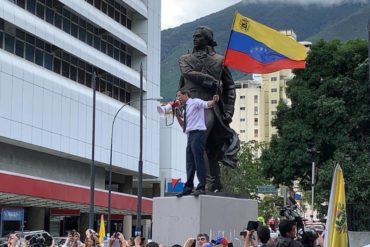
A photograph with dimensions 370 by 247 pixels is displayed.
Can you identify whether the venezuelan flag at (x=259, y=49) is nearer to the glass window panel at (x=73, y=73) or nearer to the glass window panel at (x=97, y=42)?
the glass window panel at (x=73, y=73)

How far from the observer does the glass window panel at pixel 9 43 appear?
42.8 metres

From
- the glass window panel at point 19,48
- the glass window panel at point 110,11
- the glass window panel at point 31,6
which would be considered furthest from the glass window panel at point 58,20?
the glass window panel at point 110,11

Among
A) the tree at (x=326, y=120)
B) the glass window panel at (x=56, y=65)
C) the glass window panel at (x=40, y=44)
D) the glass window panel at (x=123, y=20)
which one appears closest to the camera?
the tree at (x=326, y=120)

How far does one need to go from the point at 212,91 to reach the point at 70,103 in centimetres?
3791

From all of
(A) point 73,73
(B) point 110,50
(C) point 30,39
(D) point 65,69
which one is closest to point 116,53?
(B) point 110,50

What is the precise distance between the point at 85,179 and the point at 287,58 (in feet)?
135

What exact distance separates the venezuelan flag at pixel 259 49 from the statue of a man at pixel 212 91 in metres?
0.97

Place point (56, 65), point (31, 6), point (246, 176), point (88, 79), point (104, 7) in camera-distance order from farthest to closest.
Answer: point (246, 176), point (104, 7), point (88, 79), point (56, 65), point (31, 6)

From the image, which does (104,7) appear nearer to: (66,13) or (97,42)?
(97,42)

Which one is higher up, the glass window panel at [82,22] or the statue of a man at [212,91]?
the glass window panel at [82,22]

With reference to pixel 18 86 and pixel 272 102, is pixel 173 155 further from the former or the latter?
pixel 272 102

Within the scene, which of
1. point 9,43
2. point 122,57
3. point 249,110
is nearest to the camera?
point 9,43

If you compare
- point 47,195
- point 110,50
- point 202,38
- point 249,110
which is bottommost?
point 47,195

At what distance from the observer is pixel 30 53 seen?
1791 inches
